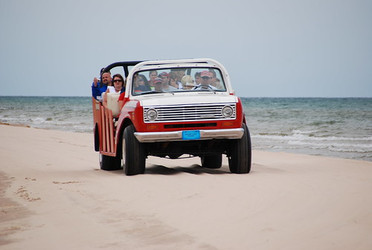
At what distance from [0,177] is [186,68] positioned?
3.40 m

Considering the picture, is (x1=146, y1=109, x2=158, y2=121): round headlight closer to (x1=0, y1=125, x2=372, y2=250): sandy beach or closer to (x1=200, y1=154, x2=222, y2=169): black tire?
(x1=0, y1=125, x2=372, y2=250): sandy beach

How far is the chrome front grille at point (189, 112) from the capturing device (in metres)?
9.52

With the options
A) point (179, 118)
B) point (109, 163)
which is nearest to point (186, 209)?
point (179, 118)

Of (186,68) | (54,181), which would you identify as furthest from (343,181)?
(54,181)

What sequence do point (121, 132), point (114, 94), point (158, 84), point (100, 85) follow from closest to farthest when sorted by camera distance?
1. point (121, 132)
2. point (158, 84)
3. point (114, 94)
4. point (100, 85)

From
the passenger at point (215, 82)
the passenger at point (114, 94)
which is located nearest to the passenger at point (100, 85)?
the passenger at point (114, 94)

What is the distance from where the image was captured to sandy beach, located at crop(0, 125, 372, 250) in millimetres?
5430

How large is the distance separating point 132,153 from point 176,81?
1565 mm

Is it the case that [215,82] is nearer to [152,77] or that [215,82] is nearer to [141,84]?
[152,77]

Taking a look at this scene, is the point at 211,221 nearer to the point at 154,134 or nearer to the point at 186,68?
the point at 154,134

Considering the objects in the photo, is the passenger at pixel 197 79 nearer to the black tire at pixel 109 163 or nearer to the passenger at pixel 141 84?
the passenger at pixel 141 84

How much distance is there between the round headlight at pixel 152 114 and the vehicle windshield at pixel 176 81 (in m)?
0.99

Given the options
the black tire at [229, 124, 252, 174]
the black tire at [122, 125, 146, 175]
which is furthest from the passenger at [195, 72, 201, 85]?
the black tire at [122, 125, 146, 175]

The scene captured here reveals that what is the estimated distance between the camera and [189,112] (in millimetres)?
9570
